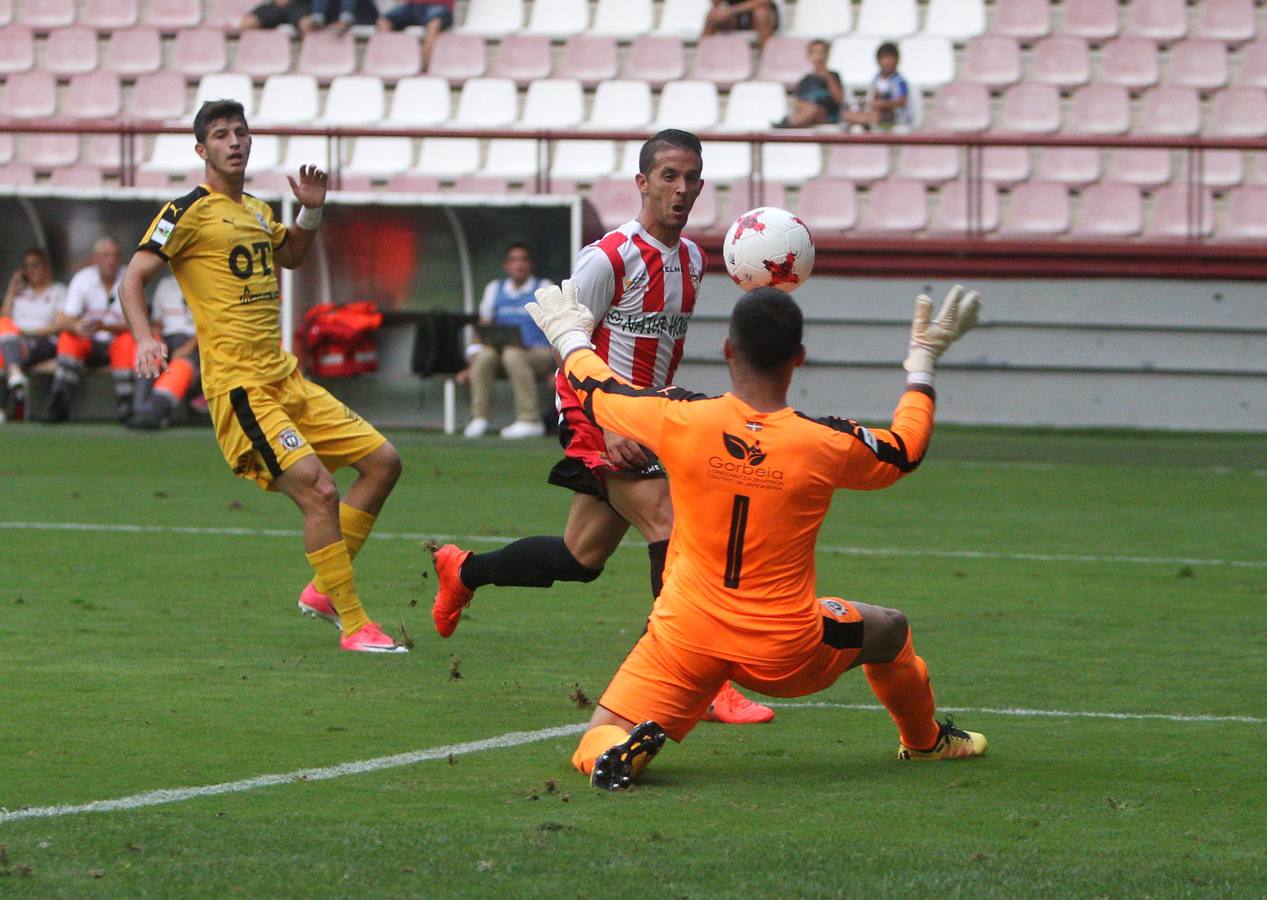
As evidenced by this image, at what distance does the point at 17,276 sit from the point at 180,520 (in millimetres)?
8804

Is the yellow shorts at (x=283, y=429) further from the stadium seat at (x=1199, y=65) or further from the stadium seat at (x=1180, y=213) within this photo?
the stadium seat at (x=1199, y=65)

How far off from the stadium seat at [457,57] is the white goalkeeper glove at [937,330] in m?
17.6

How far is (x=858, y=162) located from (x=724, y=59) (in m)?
2.49

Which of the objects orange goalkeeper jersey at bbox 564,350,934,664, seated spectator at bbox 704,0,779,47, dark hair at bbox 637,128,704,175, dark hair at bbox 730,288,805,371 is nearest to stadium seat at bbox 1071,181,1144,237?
seated spectator at bbox 704,0,779,47

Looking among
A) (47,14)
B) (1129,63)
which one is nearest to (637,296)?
(1129,63)

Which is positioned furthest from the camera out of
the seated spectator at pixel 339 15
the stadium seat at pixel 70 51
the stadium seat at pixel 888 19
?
the stadium seat at pixel 70 51

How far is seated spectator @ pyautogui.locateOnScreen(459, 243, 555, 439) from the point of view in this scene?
Result: 61.9 ft

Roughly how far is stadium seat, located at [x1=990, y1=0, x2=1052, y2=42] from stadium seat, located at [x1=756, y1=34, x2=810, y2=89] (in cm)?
207

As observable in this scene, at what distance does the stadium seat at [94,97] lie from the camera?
75.9 ft

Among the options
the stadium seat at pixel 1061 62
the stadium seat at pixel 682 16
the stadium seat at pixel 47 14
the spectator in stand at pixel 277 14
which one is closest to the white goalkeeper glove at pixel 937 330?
the stadium seat at pixel 1061 62

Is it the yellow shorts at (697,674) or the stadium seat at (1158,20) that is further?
the stadium seat at (1158,20)

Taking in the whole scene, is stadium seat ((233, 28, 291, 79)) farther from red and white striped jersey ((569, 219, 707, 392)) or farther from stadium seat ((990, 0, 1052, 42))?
red and white striped jersey ((569, 219, 707, 392))

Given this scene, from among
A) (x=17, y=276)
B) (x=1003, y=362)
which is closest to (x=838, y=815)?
(x=1003, y=362)

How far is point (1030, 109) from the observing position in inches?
828
